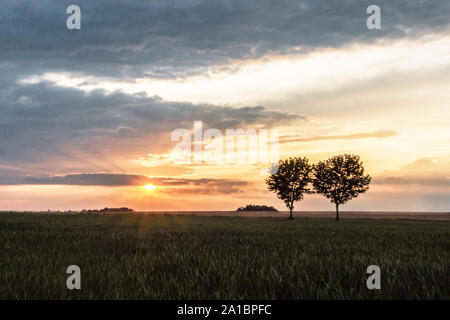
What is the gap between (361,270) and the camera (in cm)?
699

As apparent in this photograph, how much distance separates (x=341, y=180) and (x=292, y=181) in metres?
9.05

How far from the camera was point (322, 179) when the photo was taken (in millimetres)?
67250

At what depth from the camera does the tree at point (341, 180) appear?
65.9 meters

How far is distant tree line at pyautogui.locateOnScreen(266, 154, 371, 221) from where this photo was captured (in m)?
66.1

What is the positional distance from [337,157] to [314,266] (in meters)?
64.0

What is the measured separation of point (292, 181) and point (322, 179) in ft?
18.6

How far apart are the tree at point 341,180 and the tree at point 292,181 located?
2.52 m

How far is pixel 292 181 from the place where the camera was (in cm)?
6938

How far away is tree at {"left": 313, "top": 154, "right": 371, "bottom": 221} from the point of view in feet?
216

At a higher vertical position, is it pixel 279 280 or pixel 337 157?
pixel 337 157

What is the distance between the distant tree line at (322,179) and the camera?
66062 mm
